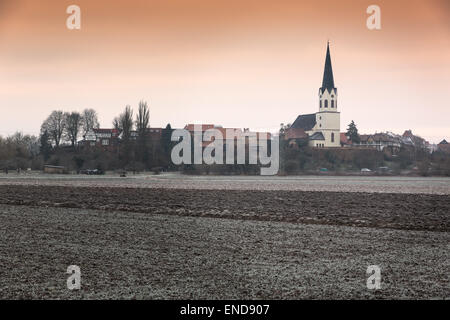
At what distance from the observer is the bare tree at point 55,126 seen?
374 ft

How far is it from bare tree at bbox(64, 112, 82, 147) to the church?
66.9m

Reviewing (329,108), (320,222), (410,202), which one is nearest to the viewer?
(320,222)

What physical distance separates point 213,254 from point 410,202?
21490mm

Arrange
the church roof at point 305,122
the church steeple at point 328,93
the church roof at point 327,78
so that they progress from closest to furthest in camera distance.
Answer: the church roof at point 327,78 < the church steeple at point 328,93 < the church roof at point 305,122

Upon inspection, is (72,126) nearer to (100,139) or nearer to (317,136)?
(100,139)

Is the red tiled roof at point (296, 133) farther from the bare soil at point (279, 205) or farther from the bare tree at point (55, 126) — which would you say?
the bare soil at point (279, 205)

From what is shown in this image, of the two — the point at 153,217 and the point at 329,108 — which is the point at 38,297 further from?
the point at 329,108

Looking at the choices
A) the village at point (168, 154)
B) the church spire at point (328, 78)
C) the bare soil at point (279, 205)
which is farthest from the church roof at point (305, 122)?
the bare soil at point (279, 205)

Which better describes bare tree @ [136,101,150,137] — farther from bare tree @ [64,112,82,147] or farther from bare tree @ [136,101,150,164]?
bare tree @ [64,112,82,147]

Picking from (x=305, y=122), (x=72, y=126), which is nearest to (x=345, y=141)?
(x=305, y=122)

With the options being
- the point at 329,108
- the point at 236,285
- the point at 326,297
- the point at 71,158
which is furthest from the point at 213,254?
the point at 329,108

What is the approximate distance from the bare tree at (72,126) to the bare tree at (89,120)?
3.55m

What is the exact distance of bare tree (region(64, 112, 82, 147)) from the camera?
116125 mm
